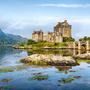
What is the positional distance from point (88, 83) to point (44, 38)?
116m

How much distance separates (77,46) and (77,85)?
110114 mm

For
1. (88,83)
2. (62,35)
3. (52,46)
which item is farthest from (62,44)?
(88,83)

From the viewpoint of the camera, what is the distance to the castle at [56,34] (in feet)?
406

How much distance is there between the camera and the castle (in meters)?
124

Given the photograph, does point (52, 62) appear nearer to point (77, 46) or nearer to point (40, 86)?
point (40, 86)

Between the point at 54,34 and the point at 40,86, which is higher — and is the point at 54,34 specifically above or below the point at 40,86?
above

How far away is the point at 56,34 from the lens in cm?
12662

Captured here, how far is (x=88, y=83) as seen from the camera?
1421 cm

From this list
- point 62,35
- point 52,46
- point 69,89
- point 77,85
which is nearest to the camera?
point 69,89

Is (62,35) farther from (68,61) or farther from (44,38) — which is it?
(68,61)

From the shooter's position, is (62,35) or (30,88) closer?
(30,88)

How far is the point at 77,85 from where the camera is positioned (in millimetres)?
13570

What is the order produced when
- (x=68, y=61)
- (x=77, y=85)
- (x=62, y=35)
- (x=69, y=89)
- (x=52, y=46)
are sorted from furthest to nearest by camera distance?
(x=62, y=35)
(x=52, y=46)
(x=68, y=61)
(x=77, y=85)
(x=69, y=89)

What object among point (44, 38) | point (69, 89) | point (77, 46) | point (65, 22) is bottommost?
point (69, 89)
